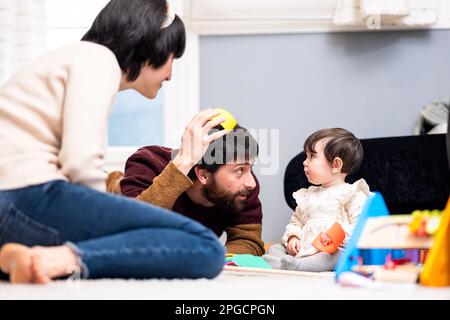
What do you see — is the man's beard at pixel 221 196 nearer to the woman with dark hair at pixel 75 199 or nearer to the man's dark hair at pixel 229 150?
the man's dark hair at pixel 229 150

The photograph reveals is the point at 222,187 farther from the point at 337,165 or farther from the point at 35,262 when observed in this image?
the point at 35,262

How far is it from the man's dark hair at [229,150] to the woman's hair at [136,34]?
452 millimetres

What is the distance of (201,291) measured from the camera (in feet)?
3.44

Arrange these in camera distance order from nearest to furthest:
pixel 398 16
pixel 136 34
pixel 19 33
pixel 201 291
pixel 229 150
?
pixel 201 291 < pixel 136 34 < pixel 229 150 < pixel 398 16 < pixel 19 33

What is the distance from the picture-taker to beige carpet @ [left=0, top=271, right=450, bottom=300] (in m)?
0.97

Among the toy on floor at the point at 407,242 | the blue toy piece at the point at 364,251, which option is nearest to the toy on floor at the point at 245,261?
the blue toy piece at the point at 364,251

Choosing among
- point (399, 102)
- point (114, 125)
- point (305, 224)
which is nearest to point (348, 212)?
point (305, 224)

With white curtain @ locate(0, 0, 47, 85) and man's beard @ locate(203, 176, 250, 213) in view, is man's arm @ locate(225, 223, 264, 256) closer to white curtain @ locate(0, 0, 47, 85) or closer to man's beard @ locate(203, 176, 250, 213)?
man's beard @ locate(203, 176, 250, 213)

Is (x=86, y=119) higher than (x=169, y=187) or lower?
higher

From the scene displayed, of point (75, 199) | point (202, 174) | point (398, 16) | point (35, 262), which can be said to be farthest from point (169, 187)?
point (398, 16)

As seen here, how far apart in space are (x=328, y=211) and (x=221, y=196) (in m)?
0.28

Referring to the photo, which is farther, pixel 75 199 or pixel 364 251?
pixel 364 251

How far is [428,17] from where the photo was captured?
2.48 m

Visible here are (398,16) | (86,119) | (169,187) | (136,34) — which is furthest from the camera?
(398,16)
